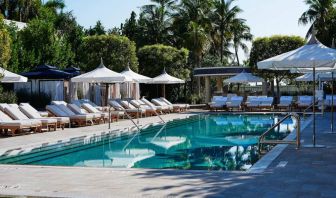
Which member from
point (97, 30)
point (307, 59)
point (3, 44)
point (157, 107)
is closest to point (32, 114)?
point (3, 44)

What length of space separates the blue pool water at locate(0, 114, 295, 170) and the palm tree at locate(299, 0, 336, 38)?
26334mm

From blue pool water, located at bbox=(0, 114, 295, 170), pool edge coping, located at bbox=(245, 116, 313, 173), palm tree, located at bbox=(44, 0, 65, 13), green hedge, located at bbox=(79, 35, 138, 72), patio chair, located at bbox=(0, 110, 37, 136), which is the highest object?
palm tree, located at bbox=(44, 0, 65, 13)

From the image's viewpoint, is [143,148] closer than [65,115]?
Yes

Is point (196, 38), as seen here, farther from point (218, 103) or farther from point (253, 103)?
point (253, 103)

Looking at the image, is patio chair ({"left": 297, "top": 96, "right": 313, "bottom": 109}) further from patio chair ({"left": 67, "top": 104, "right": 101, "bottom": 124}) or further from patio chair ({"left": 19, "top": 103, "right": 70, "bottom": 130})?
patio chair ({"left": 19, "top": 103, "right": 70, "bottom": 130})

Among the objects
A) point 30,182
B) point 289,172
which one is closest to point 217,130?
point 289,172

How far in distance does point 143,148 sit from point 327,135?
5.40 metres

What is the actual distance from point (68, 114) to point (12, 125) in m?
3.96

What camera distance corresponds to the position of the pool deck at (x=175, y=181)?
6874 millimetres

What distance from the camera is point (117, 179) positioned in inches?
317

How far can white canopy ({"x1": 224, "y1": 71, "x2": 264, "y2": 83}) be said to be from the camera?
33781mm

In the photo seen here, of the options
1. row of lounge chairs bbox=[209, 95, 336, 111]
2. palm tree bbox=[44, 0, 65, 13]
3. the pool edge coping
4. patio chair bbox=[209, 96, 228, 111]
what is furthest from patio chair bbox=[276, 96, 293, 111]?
palm tree bbox=[44, 0, 65, 13]

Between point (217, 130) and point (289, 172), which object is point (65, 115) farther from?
point (289, 172)

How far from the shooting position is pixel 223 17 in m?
48.4
